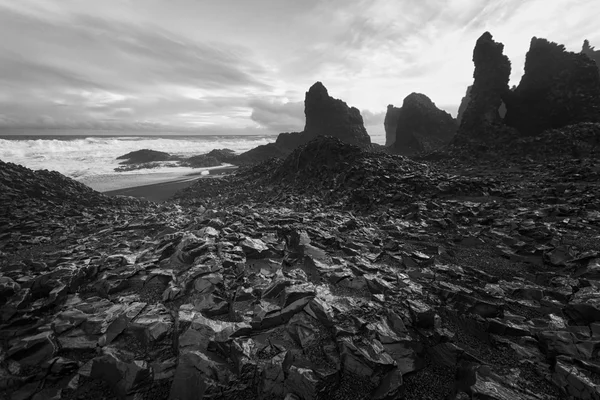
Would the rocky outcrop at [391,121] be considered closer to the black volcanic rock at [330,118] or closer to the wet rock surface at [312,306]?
the black volcanic rock at [330,118]

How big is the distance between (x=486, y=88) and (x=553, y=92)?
20.6 ft

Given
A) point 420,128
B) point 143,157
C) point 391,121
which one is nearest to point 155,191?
point 143,157

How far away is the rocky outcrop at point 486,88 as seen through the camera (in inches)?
1208

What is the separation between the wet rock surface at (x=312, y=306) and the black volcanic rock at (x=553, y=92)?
73.0ft

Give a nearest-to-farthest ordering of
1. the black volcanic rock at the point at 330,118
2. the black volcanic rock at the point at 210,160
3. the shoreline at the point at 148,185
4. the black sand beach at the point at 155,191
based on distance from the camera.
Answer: the black sand beach at the point at 155,191, the shoreline at the point at 148,185, the black volcanic rock at the point at 210,160, the black volcanic rock at the point at 330,118

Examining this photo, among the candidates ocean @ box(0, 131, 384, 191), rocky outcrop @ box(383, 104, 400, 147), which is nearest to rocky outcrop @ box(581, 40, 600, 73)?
rocky outcrop @ box(383, 104, 400, 147)

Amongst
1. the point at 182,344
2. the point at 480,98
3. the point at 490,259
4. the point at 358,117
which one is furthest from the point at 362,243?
the point at 358,117

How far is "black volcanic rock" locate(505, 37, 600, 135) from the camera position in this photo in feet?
86.6

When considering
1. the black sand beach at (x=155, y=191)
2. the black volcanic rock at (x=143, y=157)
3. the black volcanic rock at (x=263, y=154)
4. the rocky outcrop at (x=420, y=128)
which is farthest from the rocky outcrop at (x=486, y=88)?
the black volcanic rock at (x=143, y=157)

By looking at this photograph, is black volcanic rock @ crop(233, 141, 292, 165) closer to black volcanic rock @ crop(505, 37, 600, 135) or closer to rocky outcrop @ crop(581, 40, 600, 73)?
black volcanic rock @ crop(505, 37, 600, 135)

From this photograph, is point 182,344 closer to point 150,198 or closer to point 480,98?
point 150,198

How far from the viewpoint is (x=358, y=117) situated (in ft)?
196

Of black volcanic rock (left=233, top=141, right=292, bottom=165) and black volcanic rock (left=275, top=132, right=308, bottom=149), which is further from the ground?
black volcanic rock (left=275, top=132, right=308, bottom=149)

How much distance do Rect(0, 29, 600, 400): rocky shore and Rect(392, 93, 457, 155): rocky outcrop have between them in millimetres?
35580
